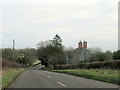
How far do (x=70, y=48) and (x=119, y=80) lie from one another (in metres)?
120

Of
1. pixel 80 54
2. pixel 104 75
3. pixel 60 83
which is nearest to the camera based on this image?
pixel 60 83

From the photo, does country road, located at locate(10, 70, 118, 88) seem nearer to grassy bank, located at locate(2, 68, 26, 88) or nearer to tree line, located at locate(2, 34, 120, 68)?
grassy bank, located at locate(2, 68, 26, 88)

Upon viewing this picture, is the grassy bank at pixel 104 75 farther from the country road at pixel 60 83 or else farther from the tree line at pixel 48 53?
the tree line at pixel 48 53

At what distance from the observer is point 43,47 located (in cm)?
10725

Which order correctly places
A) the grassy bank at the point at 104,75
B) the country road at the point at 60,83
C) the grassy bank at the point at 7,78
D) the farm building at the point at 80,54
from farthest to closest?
the farm building at the point at 80,54 → the grassy bank at the point at 104,75 → the grassy bank at the point at 7,78 → the country road at the point at 60,83

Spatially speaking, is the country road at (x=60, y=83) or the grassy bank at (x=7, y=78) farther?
the grassy bank at (x=7, y=78)

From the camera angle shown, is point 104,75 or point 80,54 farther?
point 80,54

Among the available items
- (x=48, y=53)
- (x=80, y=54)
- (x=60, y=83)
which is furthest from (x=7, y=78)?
(x=80, y=54)

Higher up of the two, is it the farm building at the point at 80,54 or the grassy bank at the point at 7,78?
the farm building at the point at 80,54

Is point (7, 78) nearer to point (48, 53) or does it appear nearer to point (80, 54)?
point (48, 53)

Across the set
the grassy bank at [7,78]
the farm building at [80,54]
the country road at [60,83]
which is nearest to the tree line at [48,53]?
the farm building at [80,54]

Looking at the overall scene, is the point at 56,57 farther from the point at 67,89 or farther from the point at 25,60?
the point at 67,89

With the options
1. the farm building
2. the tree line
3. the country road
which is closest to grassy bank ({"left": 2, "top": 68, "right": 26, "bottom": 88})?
the country road

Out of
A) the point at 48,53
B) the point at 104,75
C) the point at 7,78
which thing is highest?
the point at 48,53
